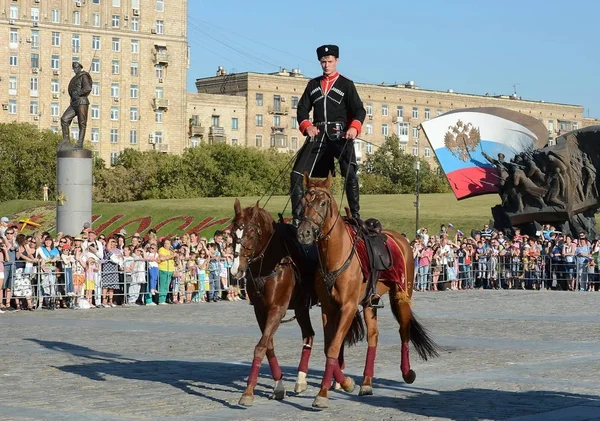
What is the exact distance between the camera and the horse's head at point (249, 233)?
12.1 m

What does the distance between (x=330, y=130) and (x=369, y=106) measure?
13623 centimetres

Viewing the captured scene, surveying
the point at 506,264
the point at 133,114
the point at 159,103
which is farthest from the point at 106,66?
the point at 506,264

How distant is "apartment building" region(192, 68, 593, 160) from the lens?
143125mm

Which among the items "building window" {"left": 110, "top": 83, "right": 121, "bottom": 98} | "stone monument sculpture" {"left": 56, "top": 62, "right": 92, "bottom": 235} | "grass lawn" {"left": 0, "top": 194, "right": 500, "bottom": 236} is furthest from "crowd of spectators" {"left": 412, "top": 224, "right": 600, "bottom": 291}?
"building window" {"left": 110, "top": 83, "right": 121, "bottom": 98}

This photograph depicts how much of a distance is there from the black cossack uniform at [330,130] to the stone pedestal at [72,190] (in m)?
19.9

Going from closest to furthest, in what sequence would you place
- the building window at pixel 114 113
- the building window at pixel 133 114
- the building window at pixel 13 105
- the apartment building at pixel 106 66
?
1. the building window at pixel 13 105
2. the apartment building at pixel 106 66
3. the building window at pixel 114 113
4. the building window at pixel 133 114

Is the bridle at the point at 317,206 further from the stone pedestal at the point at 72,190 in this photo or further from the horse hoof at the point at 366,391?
the stone pedestal at the point at 72,190

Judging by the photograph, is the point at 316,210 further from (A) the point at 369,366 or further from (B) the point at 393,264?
(B) the point at 393,264

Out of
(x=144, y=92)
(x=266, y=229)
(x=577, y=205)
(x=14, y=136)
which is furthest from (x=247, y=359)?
(x=144, y=92)

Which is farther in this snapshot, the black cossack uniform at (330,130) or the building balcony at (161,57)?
the building balcony at (161,57)

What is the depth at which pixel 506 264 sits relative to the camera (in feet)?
131

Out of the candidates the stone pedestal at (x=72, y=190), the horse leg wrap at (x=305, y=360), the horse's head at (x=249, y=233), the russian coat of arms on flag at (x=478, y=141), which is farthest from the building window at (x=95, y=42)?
the horse leg wrap at (x=305, y=360)

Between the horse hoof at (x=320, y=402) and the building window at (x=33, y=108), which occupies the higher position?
the building window at (x=33, y=108)

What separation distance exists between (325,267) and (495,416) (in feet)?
8.06
